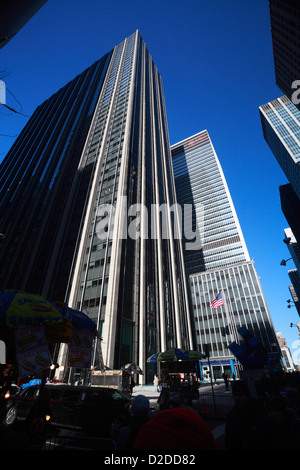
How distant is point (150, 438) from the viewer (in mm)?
1855

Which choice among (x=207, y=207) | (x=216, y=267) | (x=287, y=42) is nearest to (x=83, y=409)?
(x=287, y=42)

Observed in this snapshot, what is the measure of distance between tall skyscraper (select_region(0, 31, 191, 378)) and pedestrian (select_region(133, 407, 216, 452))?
32.7 m

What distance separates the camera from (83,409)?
862 cm

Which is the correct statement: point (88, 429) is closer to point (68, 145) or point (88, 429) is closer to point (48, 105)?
point (68, 145)

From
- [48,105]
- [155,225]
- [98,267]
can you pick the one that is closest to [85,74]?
[48,105]

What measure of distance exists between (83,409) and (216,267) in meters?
93.3

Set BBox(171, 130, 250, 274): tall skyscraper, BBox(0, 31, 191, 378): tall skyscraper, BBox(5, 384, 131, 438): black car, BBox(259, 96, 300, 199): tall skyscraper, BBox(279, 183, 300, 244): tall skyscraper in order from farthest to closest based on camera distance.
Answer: BBox(171, 130, 250, 274): tall skyscraper < BBox(259, 96, 300, 199): tall skyscraper < BBox(279, 183, 300, 244): tall skyscraper < BBox(0, 31, 191, 378): tall skyscraper < BBox(5, 384, 131, 438): black car

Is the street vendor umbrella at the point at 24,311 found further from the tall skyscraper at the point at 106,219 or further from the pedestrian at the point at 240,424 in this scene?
the tall skyscraper at the point at 106,219

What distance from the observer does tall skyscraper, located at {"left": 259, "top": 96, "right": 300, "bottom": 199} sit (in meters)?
87.4

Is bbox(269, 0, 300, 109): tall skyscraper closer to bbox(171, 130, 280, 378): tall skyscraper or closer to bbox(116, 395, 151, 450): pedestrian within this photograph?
bbox(171, 130, 280, 378): tall skyscraper

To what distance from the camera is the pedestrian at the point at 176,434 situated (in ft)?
5.58

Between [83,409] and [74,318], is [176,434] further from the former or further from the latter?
[83,409]

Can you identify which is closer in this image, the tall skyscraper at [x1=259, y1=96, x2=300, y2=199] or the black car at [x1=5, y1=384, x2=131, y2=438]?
the black car at [x1=5, y1=384, x2=131, y2=438]

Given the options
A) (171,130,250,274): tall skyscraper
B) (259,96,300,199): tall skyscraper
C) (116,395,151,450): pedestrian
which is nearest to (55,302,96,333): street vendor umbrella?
(116,395,151,450): pedestrian
